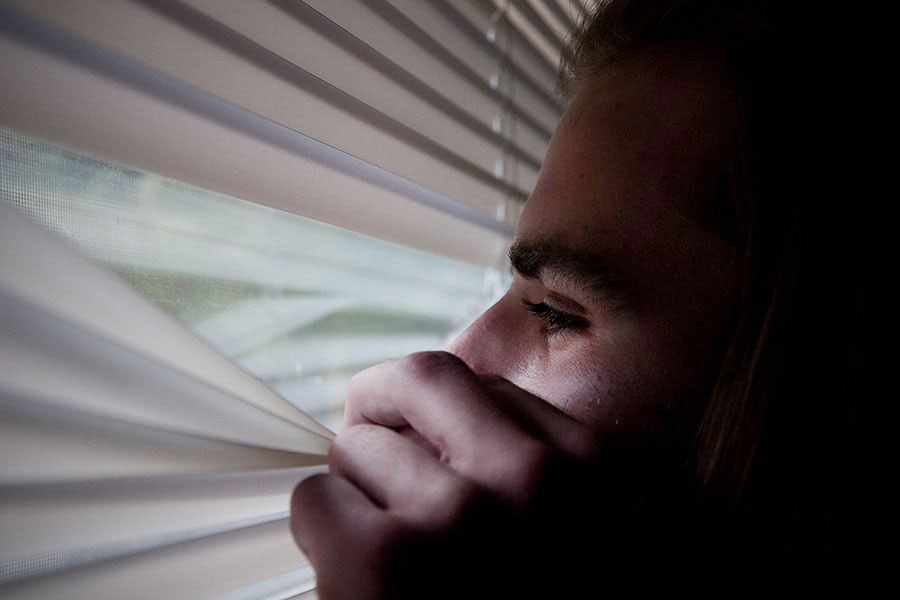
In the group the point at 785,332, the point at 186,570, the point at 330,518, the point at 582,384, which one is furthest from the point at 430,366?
the point at 785,332

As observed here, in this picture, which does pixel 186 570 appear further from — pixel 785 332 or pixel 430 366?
pixel 785 332

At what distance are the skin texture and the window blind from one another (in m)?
0.17

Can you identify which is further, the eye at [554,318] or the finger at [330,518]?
the eye at [554,318]

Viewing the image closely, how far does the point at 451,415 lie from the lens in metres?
0.61

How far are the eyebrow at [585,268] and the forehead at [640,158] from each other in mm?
21

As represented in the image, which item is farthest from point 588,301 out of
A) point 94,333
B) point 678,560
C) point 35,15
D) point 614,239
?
point 35,15

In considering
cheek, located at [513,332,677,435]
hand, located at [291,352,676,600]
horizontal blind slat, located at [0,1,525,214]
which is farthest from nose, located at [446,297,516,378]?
horizontal blind slat, located at [0,1,525,214]

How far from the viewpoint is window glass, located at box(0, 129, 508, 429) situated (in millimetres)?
718

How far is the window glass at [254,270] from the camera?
72cm

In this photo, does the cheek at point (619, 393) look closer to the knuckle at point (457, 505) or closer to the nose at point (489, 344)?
the nose at point (489, 344)

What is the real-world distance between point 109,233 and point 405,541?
0.57 meters

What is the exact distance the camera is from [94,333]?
1.84 feet

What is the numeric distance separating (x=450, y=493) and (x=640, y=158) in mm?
610

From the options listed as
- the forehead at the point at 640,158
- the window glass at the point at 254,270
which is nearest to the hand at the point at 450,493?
the window glass at the point at 254,270
